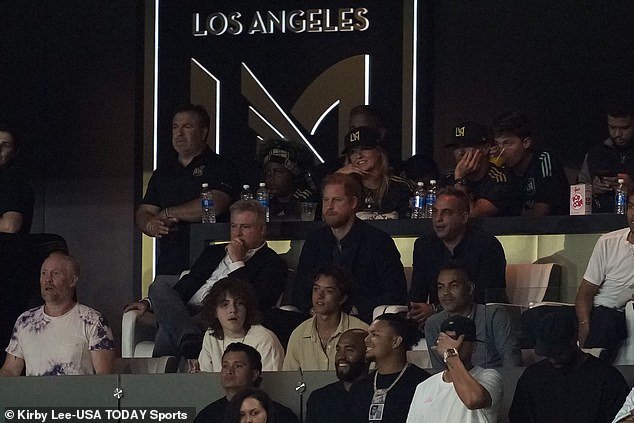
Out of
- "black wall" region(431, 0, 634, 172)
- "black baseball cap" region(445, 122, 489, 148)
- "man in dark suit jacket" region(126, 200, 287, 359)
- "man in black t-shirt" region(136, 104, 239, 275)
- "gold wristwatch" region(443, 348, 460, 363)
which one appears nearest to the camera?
"gold wristwatch" region(443, 348, 460, 363)

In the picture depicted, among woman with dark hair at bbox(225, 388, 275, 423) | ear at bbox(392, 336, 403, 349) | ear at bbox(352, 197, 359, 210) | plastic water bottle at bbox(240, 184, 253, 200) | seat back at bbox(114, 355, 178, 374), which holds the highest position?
→ plastic water bottle at bbox(240, 184, 253, 200)

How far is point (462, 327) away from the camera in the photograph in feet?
27.0

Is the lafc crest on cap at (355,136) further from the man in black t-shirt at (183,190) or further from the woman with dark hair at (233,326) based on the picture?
the woman with dark hair at (233,326)

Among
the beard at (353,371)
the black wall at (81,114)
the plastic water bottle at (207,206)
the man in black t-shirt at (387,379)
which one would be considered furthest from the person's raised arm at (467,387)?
the black wall at (81,114)

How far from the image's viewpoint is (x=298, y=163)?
1084 centimetres

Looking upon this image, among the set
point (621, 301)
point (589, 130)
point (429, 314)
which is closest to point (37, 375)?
point (429, 314)

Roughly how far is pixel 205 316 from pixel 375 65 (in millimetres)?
3733

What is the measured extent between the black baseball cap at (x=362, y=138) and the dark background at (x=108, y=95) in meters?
→ 2.02

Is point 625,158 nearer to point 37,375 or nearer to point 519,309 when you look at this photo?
point 519,309

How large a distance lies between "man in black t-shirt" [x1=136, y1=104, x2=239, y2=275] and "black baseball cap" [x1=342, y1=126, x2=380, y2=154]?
28.4 inches

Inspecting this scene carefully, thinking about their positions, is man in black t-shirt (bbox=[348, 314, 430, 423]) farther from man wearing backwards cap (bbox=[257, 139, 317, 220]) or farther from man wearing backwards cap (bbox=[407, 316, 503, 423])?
man wearing backwards cap (bbox=[257, 139, 317, 220])

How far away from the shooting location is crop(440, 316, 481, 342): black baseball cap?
8203mm

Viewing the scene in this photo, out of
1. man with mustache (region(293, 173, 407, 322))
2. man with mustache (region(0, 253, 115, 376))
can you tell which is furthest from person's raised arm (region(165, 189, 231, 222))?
man with mustache (region(0, 253, 115, 376))

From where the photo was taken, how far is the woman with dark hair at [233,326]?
358 inches
